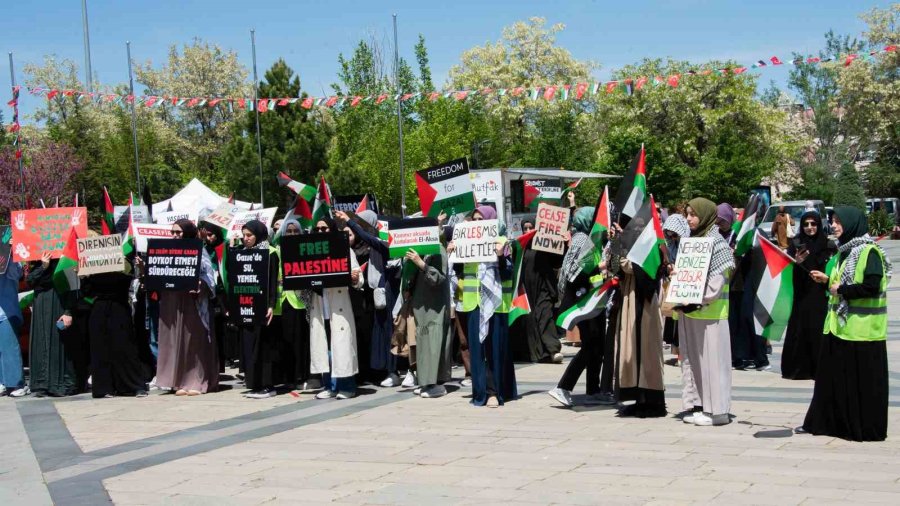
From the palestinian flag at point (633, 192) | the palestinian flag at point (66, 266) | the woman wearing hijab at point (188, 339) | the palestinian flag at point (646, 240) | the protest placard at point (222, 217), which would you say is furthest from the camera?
the protest placard at point (222, 217)

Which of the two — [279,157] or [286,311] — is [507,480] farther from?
[279,157]

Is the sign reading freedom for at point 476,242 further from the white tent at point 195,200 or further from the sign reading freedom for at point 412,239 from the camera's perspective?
A: the white tent at point 195,200

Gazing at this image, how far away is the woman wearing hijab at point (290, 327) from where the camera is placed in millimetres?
11445

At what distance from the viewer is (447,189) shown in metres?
10.9

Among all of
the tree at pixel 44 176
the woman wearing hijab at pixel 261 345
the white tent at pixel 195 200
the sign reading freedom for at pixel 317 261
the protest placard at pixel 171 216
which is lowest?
the woman wearing hijab at pixel 261 345

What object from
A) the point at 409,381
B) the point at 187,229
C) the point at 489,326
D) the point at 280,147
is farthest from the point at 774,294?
the point at 280,147

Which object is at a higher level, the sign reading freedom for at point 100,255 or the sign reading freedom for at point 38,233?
the sign reading freedom for at point 38,233

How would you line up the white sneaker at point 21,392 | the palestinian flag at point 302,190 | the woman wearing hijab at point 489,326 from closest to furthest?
1. the woman wearing hijab at point 489,326
2. the palestinian flag at point 302,190
3. the white sneaker at point 21,392

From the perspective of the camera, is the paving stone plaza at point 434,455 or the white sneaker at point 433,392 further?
the white sneaker at point 433,392

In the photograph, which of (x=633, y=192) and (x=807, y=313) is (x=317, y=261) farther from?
(x=807, y=313)

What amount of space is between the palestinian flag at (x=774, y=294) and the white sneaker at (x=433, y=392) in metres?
3.58

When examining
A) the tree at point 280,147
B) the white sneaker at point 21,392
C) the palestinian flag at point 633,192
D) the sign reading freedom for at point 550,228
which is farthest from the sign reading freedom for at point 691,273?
the tree at point 280,147

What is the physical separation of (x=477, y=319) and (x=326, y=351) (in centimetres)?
191

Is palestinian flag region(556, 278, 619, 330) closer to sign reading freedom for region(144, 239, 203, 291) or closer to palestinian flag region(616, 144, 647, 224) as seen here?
palestinian flag region(616, 144, 647, 224)
